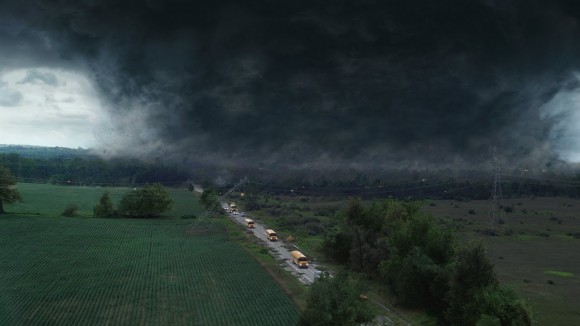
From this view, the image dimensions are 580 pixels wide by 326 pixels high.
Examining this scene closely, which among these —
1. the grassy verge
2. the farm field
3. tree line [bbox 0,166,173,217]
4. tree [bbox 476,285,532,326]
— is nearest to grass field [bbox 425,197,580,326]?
tree [bbox 476,285,532,326]

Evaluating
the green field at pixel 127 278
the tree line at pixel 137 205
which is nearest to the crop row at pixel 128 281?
the green field at pixel 127 278

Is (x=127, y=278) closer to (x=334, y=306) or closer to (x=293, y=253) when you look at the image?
(x=293, y=253)

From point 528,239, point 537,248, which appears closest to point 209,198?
point 528,239

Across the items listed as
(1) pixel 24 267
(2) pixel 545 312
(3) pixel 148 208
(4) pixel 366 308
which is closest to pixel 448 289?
(2) pixel 545 312

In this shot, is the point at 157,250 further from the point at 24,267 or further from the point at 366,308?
the point at 366,308

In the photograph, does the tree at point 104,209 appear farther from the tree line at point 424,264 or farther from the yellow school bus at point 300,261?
A: the tree line at point 424,264

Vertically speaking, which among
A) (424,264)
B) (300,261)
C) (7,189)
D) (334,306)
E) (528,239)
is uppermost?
(7,189)

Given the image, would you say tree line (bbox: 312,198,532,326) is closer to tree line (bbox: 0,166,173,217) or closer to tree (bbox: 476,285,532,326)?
tree (bbox: 476,285,532,326)
